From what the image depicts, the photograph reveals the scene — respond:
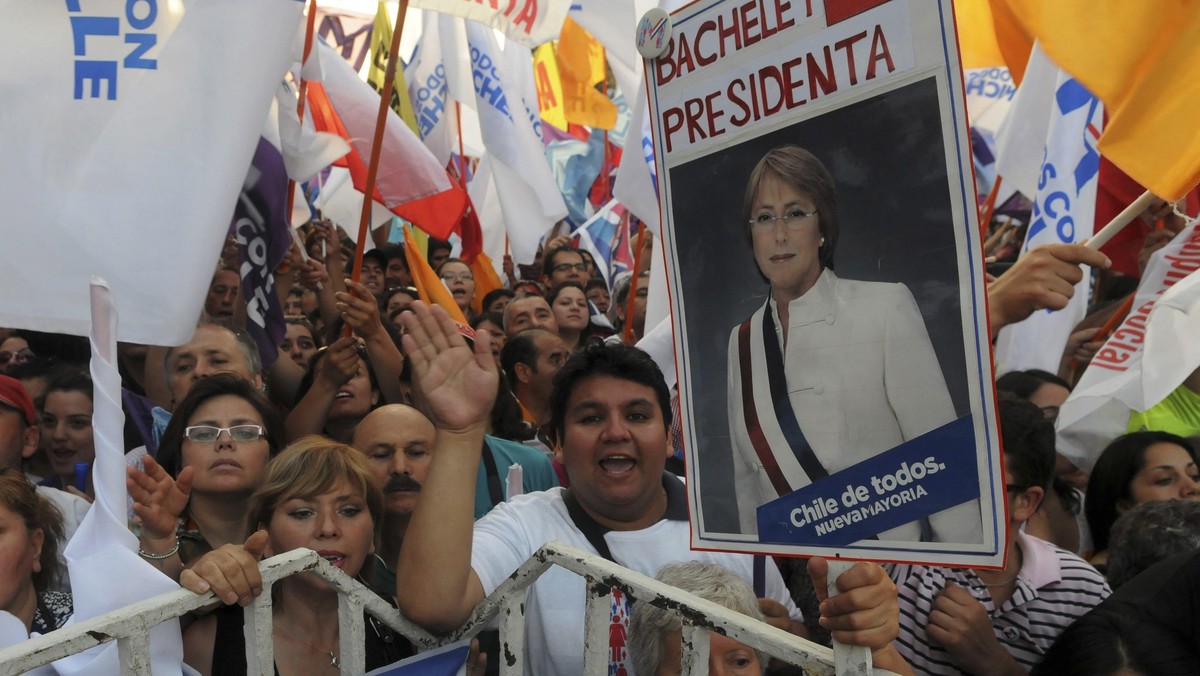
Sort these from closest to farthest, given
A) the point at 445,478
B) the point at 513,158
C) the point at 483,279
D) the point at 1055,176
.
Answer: the point at 445,478, the point at 1055,176, the point at 513,158, the point at 483,279

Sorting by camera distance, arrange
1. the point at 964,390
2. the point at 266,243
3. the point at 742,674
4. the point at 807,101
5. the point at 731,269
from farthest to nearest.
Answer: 1. the point at 266,243
2. the point at 742,674
3. the point at 731,269
4. the point at 807,101
5. the point at 964,390

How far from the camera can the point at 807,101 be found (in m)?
1.86

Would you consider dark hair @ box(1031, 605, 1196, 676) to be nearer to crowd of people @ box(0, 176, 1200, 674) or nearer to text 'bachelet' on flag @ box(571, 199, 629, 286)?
crowd of people @ box(0, 176, 1200, 674)

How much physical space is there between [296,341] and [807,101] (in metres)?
3.94

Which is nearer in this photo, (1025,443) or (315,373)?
(1025,443)

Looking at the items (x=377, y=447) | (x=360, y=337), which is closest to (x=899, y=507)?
(x=377, y=447)

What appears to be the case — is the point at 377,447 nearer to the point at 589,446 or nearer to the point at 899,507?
the point at 589,446

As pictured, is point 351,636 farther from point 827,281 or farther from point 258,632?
point 827,281

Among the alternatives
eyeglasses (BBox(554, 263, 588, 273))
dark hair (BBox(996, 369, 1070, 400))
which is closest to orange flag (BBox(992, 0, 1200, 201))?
dark hair (BBox(996, 369, 1070, 400))

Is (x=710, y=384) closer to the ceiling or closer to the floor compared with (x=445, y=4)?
closer to the floor

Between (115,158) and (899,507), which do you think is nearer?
(899,507)

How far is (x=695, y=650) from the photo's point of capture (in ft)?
6.48

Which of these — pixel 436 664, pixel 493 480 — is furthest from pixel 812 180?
pixel 493 480

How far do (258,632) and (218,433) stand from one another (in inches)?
52.8
